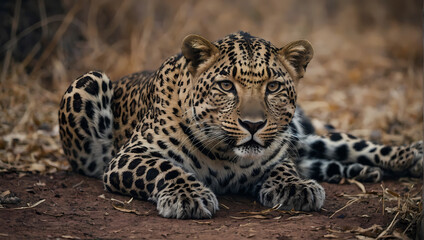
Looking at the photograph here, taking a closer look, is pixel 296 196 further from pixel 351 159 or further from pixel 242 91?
pixel 351 159

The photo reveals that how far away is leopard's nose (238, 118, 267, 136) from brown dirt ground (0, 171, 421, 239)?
2.65ft

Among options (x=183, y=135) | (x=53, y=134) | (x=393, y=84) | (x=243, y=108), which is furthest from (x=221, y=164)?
(x=393, y=84)

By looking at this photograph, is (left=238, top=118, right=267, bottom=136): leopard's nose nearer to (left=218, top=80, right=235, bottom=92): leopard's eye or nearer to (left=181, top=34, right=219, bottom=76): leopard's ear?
(left=218, top=80, right=235, bottom=92): leopard's eye

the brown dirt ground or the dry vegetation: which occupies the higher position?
the dry vegetation

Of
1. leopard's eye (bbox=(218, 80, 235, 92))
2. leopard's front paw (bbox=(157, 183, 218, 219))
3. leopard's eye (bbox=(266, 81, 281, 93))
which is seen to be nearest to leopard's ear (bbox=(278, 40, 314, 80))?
leopard's eye (bbox=(266, 81, 281, 93))

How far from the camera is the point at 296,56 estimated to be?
5992 mm

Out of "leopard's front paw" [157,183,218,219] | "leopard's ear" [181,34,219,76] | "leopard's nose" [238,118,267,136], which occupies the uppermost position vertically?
"leopard's ear" [181,34,219,76]

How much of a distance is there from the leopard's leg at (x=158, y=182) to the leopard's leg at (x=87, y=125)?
2.56ft

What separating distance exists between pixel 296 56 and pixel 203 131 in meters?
1.24

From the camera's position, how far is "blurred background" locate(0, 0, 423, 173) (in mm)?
9734

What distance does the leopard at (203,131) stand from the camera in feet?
17.8

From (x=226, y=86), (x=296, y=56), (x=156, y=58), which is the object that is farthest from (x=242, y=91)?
(x=156, y=58)

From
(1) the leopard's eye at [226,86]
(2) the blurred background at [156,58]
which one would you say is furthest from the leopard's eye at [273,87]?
(2) the blurred background at [156,58]

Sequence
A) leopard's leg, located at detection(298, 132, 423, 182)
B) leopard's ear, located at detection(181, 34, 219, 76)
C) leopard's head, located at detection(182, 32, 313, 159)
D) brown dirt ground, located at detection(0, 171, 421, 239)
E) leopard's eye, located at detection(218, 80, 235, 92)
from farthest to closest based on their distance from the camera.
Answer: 1. leopard's leg, located at detection(298, 132, 423, 182)
2. leopard's ear, located at detection(181, 34, 219, 76)
3. leopard's eye, located at detection(218, 80, 235, 92)
4. leopard's head, located at detection(182, 32, 313, 159)
5. brown dirt ground, located at detection(0, 171, 421, 239)
